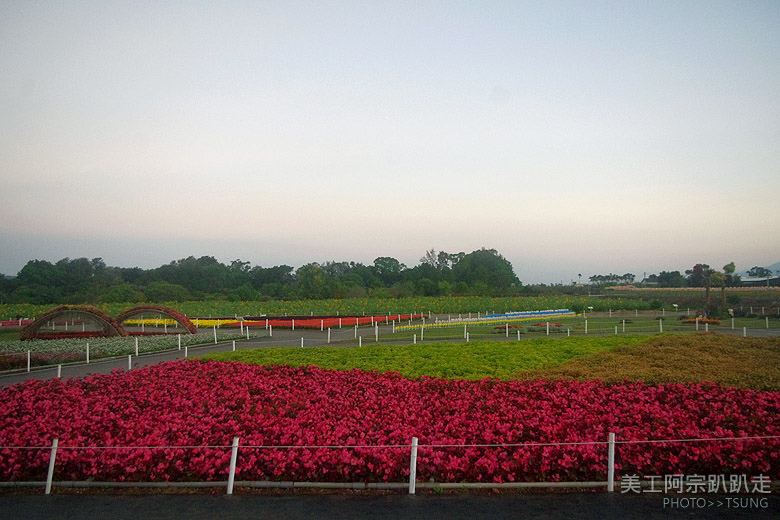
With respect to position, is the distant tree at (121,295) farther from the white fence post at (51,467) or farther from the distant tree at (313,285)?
the white fence post at (51,467)

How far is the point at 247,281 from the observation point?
100375 millimetres

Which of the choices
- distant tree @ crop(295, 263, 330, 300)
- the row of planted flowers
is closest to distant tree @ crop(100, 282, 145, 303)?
distant tree @ crop(295, 263, 330, 300)

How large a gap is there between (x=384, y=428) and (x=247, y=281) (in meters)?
95.1

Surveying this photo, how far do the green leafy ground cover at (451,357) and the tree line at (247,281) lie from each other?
169ft

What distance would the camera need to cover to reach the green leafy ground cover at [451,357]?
578 inches

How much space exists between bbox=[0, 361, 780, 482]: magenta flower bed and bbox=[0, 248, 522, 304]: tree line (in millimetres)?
58945

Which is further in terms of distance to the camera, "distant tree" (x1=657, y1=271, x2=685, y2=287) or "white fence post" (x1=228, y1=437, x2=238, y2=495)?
"distant tree" (x1=657, y1=271, x2=685, y2=287)

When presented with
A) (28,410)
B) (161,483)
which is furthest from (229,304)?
(161,483)

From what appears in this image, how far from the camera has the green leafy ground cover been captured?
14680 millimetres

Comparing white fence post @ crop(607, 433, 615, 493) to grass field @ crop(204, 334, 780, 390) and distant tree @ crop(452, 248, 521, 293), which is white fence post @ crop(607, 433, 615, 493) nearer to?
grass field @ crop(204, 334, 780, 390)

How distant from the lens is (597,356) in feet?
53.2

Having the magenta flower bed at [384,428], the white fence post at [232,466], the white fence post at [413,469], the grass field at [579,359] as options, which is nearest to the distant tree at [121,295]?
the grass field at [579,359]

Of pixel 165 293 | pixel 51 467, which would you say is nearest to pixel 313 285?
pixel 165 293

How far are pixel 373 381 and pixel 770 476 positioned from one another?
813 centimetres
